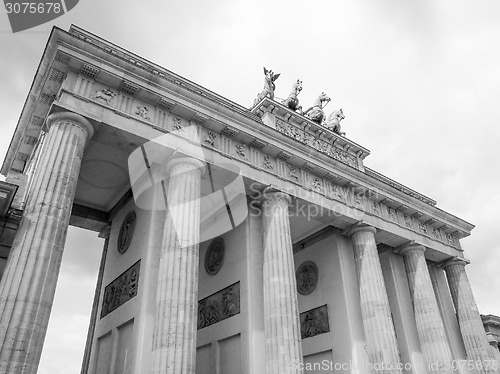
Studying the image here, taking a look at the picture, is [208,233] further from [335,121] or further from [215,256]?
[335,121]

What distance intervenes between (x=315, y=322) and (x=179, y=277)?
999 cm

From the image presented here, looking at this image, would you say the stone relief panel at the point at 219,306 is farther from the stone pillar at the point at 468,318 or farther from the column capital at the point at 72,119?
the stone pillar at the point at 468,318

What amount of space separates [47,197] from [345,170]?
44.2ft

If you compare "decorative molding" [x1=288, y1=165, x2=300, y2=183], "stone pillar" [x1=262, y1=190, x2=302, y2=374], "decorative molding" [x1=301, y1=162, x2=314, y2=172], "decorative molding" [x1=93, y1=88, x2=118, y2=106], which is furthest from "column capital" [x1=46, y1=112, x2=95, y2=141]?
"decorative molding" [x1=301, y1=162, x2=314, y2=172]

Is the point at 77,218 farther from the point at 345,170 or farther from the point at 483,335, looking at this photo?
the point at 483,335

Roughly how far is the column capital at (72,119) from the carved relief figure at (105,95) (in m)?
1.10

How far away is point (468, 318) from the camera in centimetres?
2303

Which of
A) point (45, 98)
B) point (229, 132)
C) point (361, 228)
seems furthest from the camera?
point (361, 228)

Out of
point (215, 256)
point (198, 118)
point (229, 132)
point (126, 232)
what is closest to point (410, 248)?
point (215, 256)

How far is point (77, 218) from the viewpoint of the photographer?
1920 cm

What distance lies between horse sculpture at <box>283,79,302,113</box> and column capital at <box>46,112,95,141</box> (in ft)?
37.3

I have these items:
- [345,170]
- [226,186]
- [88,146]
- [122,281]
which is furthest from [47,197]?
[345,170]

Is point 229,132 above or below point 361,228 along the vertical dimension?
above

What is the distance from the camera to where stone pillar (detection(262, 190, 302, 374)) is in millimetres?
13803
